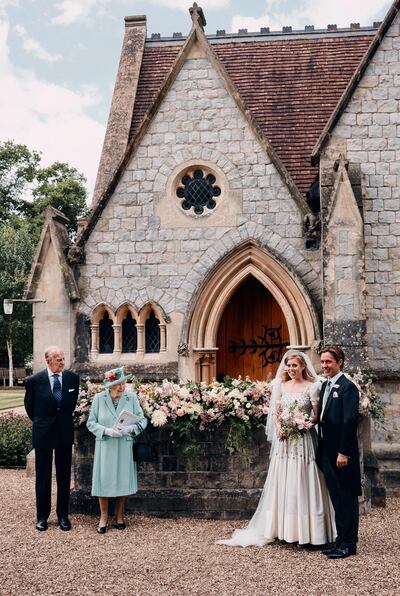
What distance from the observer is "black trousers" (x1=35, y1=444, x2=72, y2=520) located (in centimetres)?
755

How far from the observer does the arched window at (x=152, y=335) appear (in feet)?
37.7

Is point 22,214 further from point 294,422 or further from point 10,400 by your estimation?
point 294,422

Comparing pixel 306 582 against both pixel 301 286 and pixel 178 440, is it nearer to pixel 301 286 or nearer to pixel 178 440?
pixel 178 440

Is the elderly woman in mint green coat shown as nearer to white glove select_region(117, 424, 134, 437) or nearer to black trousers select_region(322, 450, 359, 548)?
white glove select_region(117, 424, 134, 437)

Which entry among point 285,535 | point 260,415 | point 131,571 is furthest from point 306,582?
point 260,415

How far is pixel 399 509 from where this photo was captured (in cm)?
869

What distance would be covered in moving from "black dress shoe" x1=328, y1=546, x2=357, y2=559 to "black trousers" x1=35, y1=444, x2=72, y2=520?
114 inches

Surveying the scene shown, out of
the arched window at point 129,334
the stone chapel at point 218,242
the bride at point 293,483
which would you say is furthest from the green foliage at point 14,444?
the bride at point 293,483

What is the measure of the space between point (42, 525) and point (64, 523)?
0.77 feet

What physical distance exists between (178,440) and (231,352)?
4012mm

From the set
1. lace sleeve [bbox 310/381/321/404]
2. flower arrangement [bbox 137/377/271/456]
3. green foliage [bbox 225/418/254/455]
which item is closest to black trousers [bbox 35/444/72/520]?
flower arrangement [bbox 137/377/271/456]

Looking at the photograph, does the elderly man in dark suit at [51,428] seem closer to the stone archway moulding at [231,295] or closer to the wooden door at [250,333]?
the stone archway moulding at [231,295]

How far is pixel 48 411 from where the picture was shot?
7.57 metres

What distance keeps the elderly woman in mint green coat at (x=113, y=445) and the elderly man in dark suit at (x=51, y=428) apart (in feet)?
0.98
